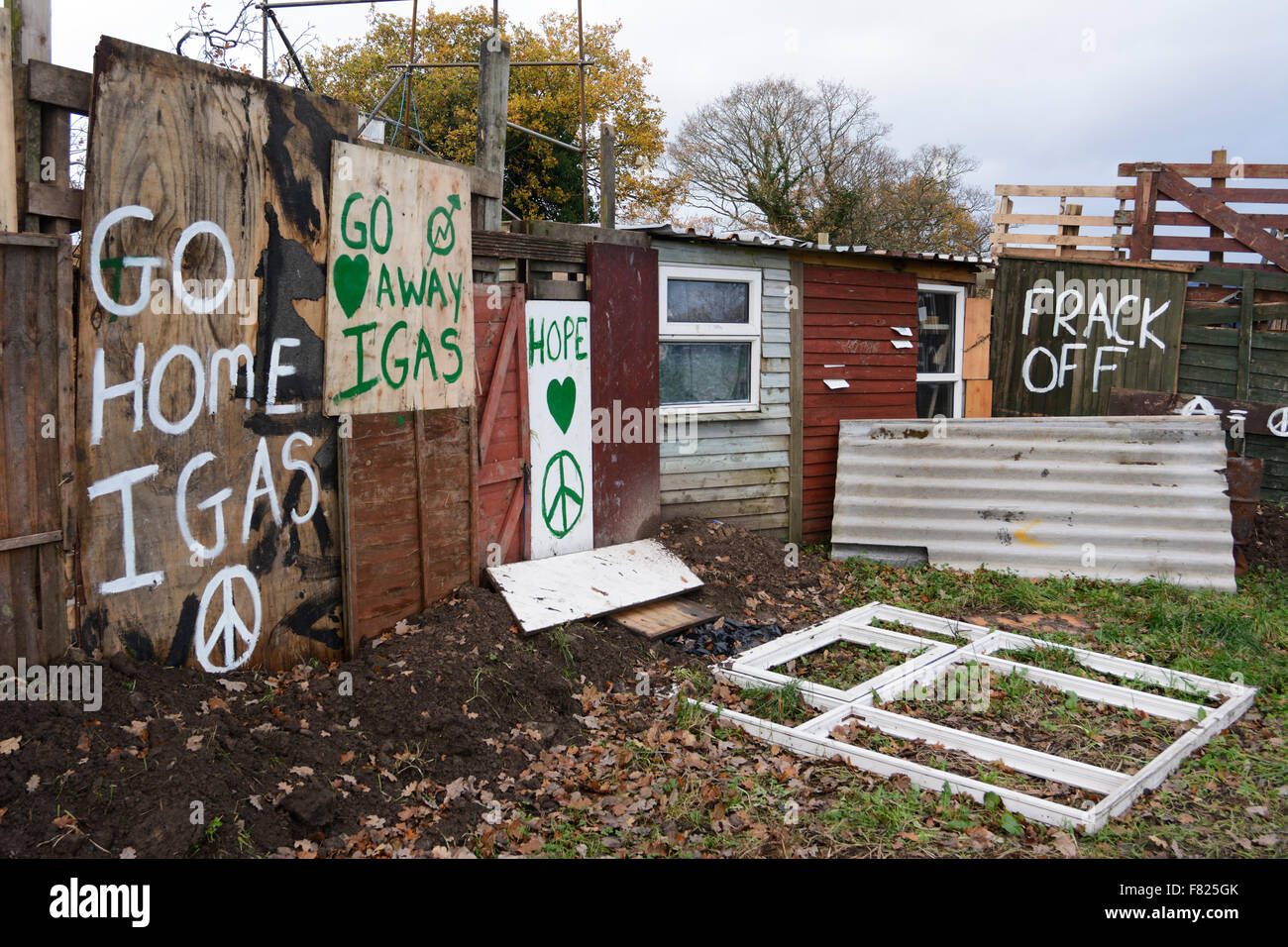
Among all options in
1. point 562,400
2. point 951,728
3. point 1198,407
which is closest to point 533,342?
point 562,400

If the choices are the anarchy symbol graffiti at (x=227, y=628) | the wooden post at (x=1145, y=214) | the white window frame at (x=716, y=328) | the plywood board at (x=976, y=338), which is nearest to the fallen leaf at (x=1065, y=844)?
the anarchy symbol graffiti at (x=227, y=628)

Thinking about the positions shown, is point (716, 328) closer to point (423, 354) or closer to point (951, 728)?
point (423, 354)

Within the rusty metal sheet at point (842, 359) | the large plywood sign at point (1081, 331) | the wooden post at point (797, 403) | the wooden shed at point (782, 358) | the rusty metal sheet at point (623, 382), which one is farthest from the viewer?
the large plywood sign at point (1081, 331)

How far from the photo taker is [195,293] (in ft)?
16.1

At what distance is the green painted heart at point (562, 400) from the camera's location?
7.53 meters

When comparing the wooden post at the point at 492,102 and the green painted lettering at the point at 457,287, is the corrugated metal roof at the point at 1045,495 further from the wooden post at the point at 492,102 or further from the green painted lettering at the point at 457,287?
the green painted lettering at the point at 457,287

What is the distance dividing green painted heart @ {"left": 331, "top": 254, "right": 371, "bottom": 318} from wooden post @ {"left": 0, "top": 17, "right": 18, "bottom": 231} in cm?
174

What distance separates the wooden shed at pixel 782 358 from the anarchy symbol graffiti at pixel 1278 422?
Answer: 12.4ft

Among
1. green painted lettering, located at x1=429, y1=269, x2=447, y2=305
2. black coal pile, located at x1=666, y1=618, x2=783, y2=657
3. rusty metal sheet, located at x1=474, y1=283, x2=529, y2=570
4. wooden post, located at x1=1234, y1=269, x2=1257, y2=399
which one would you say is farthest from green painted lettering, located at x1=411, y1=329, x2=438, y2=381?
wooden post, located at x1=1234, y1=269, x2=1257, y2=399

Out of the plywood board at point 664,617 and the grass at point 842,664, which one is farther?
the plywood board at point 664,617

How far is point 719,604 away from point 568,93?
2314 centimetres

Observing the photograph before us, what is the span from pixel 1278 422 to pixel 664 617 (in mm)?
8625
